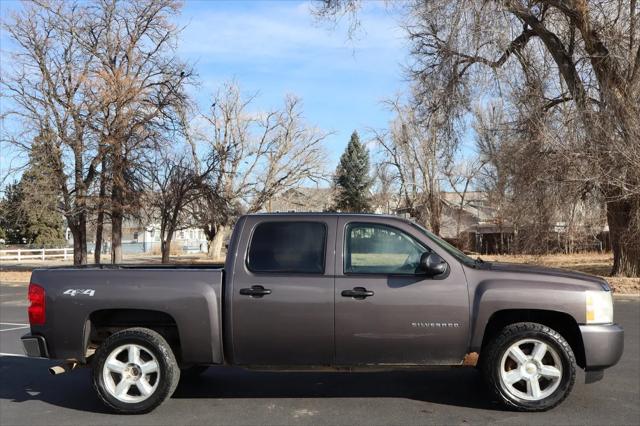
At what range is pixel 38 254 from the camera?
4625 centimetres

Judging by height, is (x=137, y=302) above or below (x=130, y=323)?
above

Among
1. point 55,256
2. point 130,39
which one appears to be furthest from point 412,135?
point 55,256

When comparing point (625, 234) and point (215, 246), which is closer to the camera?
point (625, 234)

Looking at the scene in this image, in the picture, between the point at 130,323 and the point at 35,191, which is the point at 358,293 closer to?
the point at 130,323

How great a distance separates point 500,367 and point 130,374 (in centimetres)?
340

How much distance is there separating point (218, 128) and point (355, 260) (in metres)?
43.8

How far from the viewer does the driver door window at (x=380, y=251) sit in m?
5.42

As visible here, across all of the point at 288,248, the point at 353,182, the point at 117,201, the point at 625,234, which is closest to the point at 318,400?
the point at 288,248

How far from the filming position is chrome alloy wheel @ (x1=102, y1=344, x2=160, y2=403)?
5.42m

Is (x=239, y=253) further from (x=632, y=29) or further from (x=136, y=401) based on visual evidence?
(x=632, y=29)

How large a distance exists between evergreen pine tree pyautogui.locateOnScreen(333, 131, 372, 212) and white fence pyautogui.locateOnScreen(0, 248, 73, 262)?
1084 inches

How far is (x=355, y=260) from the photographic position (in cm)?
546

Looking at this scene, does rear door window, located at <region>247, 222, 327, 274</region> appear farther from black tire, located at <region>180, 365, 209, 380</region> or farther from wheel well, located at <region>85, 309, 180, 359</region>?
black tire, located at <region>180, 365, 209, 380</region>

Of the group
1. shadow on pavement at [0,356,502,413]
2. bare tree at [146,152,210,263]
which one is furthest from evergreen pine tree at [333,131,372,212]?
shadow on pavement at [0,356,502,413]
